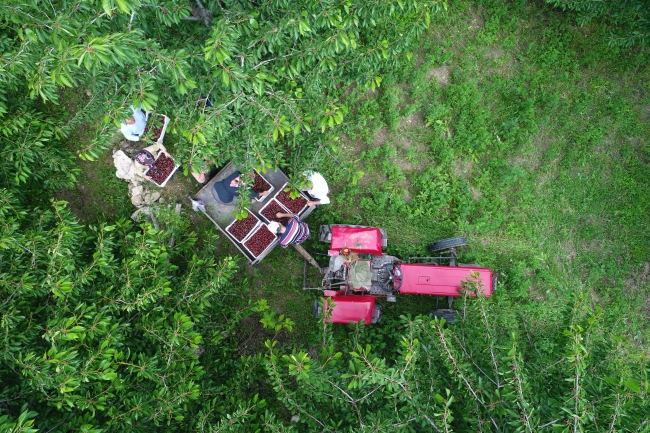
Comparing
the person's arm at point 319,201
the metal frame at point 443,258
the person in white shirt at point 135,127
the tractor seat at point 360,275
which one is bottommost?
the metal frame at point 443,258

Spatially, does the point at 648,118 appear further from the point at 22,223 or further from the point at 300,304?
the point at 22,223

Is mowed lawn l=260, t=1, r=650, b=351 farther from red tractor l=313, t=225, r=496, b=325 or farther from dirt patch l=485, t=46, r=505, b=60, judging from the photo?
red tractor l=313, t=225, r=496, b=325

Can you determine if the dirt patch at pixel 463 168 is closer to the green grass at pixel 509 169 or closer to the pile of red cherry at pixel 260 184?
the green grass at pixel 509 169

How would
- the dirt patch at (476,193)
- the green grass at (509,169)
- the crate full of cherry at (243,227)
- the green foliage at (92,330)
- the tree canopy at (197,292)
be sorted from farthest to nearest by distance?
the dirt patch at (476,193)
the green grass at (509,169)
the crate full of cherry at (243,227)
the green foliage at (92,330)
the tree canopy at (197,292)

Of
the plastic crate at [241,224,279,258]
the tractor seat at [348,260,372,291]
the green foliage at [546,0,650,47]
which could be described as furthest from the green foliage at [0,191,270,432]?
the green foliage at [546,0,650,47]

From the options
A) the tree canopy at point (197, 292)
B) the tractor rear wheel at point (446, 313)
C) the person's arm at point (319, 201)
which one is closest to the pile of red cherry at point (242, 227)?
the person's arm at point (319, 201)

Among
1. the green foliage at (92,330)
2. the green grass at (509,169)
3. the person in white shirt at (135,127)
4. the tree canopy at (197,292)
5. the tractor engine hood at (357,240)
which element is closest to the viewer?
the tree canopy at (197,292)
